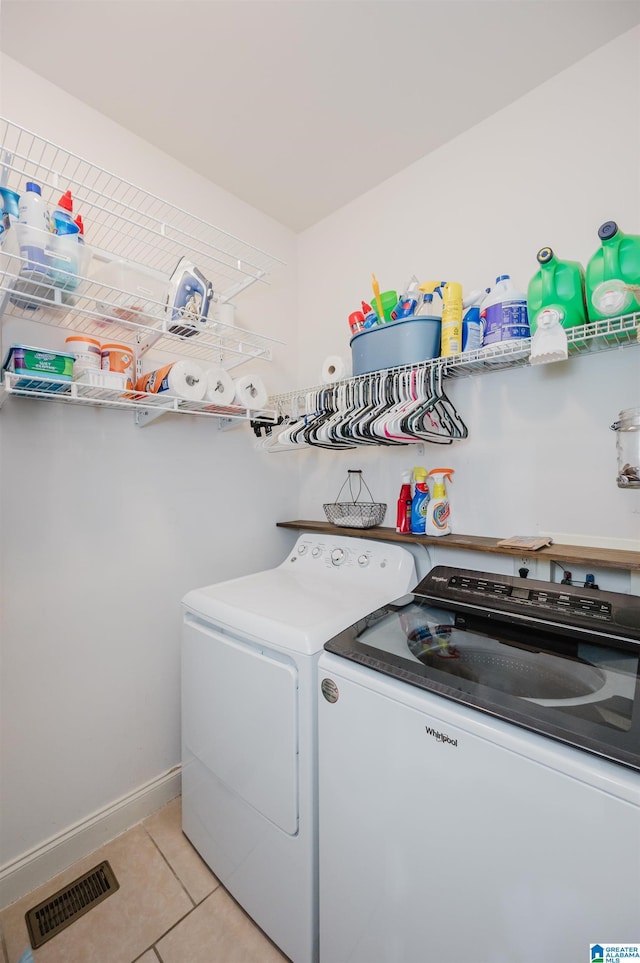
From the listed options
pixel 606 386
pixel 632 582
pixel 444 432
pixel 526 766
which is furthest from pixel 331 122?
pixel 526 766

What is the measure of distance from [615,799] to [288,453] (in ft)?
6.28

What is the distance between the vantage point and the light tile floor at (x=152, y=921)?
121cm

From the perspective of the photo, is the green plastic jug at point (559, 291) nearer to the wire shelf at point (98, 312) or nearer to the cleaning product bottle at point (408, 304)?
the cleaning product bottle at point (408, 304)

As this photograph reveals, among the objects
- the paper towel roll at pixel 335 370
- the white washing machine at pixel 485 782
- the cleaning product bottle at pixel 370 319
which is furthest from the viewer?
the paper towel roll at pixel 335 370

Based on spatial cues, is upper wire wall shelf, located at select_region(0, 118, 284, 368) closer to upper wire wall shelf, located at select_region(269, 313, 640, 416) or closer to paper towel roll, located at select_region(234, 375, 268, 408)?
paper towel roll, located at select_region(234, 375, 268, 408)

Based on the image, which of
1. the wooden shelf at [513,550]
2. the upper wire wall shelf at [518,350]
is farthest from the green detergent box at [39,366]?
the wooden shelf at [513,550]

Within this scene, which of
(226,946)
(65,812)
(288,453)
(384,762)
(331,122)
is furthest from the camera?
(288,453)

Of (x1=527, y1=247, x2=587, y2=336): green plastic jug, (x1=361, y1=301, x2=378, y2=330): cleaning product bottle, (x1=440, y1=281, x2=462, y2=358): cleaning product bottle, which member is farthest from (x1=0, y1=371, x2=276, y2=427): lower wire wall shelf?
(x1=527, y1=247, x2=587, y2=336): green plastic jug

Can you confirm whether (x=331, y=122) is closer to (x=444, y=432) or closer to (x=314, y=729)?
(x=444, y=432)

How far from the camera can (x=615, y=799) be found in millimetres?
660

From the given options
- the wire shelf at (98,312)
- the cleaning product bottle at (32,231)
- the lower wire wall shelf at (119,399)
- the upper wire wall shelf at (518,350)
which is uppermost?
the cleaning product bottle at (32,231)

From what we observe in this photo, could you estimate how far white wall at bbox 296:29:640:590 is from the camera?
1.33 meters

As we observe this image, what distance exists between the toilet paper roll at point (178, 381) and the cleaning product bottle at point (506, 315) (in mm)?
1032

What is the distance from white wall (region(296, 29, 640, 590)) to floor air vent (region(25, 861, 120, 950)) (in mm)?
1690
